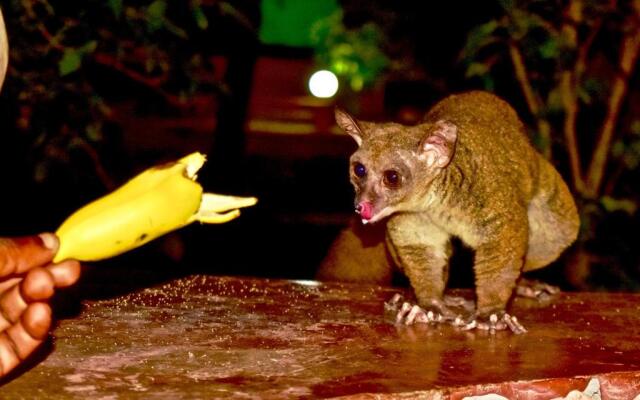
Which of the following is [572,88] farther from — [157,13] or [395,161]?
[395,161]

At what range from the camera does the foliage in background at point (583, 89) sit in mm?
5656

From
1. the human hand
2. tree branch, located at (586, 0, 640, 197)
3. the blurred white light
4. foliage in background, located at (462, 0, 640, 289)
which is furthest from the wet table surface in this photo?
the blurred white light

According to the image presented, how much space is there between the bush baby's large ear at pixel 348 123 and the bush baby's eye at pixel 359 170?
0.13 metres

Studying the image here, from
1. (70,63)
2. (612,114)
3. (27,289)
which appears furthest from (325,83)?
(27,289)

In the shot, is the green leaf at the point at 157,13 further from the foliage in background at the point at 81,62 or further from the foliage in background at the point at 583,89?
A: the foliage in background at the point at 583,89

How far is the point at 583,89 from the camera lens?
588 cm

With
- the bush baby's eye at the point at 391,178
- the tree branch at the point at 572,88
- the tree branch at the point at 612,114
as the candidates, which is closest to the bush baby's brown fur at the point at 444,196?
the bush baby's eye at the point at 391,178

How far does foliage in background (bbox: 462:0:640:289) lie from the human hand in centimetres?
354

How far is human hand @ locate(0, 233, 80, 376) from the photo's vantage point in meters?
2.04

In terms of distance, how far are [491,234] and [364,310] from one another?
578mm

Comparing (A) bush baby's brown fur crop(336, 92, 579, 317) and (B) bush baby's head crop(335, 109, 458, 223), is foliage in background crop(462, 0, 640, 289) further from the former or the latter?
(B) bush baby's head crop(335, 109, 458, 223)

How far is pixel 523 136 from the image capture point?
4363 millimetres

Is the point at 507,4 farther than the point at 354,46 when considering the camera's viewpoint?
No

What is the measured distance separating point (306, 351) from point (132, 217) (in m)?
0.99
